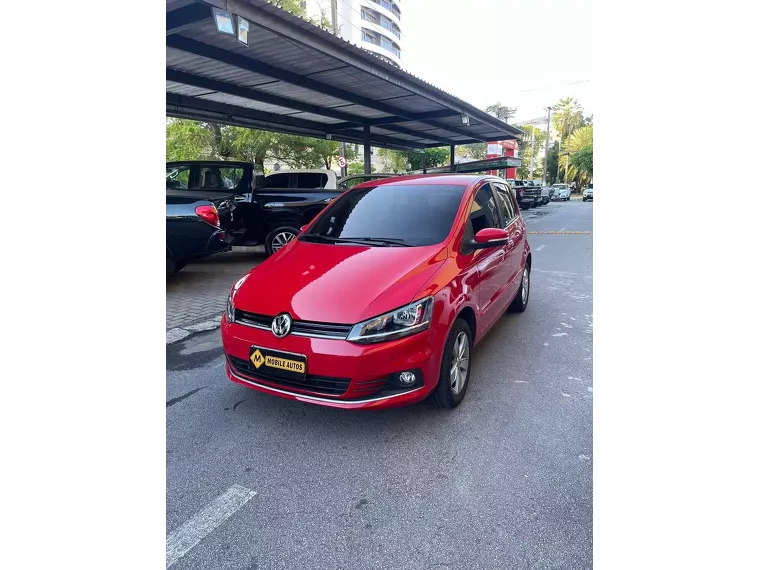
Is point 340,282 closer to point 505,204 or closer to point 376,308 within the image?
point 376,308

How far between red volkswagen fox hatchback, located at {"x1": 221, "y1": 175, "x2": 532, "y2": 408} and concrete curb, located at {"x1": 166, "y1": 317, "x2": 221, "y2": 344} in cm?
190

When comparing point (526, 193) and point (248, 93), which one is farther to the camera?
point (526, 193)

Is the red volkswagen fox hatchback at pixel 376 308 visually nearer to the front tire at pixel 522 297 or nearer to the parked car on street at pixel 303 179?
the front tire at pixel 522 297

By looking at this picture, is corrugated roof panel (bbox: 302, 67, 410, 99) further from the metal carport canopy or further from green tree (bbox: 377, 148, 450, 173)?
green tree (bbox: 377, 148, 450, 173)

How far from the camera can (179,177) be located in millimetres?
8273

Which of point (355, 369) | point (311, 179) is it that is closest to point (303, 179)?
point (311, 179)

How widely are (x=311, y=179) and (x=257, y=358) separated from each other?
29.4ft

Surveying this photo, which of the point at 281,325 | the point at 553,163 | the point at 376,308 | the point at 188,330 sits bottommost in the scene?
the point at 188,330
